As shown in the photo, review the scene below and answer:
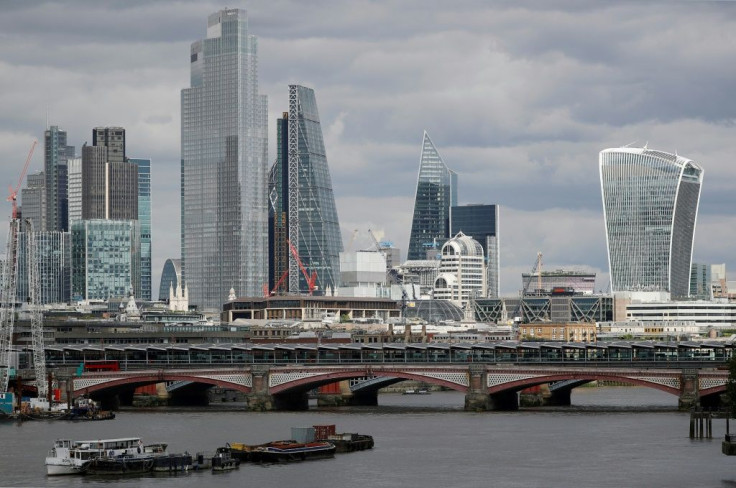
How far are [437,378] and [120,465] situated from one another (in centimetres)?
4708

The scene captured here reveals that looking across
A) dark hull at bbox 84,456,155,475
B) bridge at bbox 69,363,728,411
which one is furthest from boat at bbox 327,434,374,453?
bridge at bbox 69,363,728,411

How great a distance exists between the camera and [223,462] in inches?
3484

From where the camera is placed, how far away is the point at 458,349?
14850 cm

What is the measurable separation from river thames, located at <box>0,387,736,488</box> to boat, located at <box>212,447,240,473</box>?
2.04 feet

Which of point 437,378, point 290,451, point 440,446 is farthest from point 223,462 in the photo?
point 437,378

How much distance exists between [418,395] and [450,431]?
73821mm

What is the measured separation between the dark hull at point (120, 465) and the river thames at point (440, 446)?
158cm

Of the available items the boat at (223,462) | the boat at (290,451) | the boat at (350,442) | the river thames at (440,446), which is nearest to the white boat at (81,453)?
the river thames at (440,446)

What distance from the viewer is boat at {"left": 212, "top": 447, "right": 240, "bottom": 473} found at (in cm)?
8802

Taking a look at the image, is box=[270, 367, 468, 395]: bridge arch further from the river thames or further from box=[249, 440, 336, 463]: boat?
box=[249, 440, 336, 463]: boat

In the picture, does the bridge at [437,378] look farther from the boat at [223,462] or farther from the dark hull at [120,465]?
the dark hull at [120,465]

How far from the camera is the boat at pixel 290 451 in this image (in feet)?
302

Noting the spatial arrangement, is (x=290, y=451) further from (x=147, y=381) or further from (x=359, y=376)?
(x=147, y=381)

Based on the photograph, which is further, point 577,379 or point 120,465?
point 577,379
